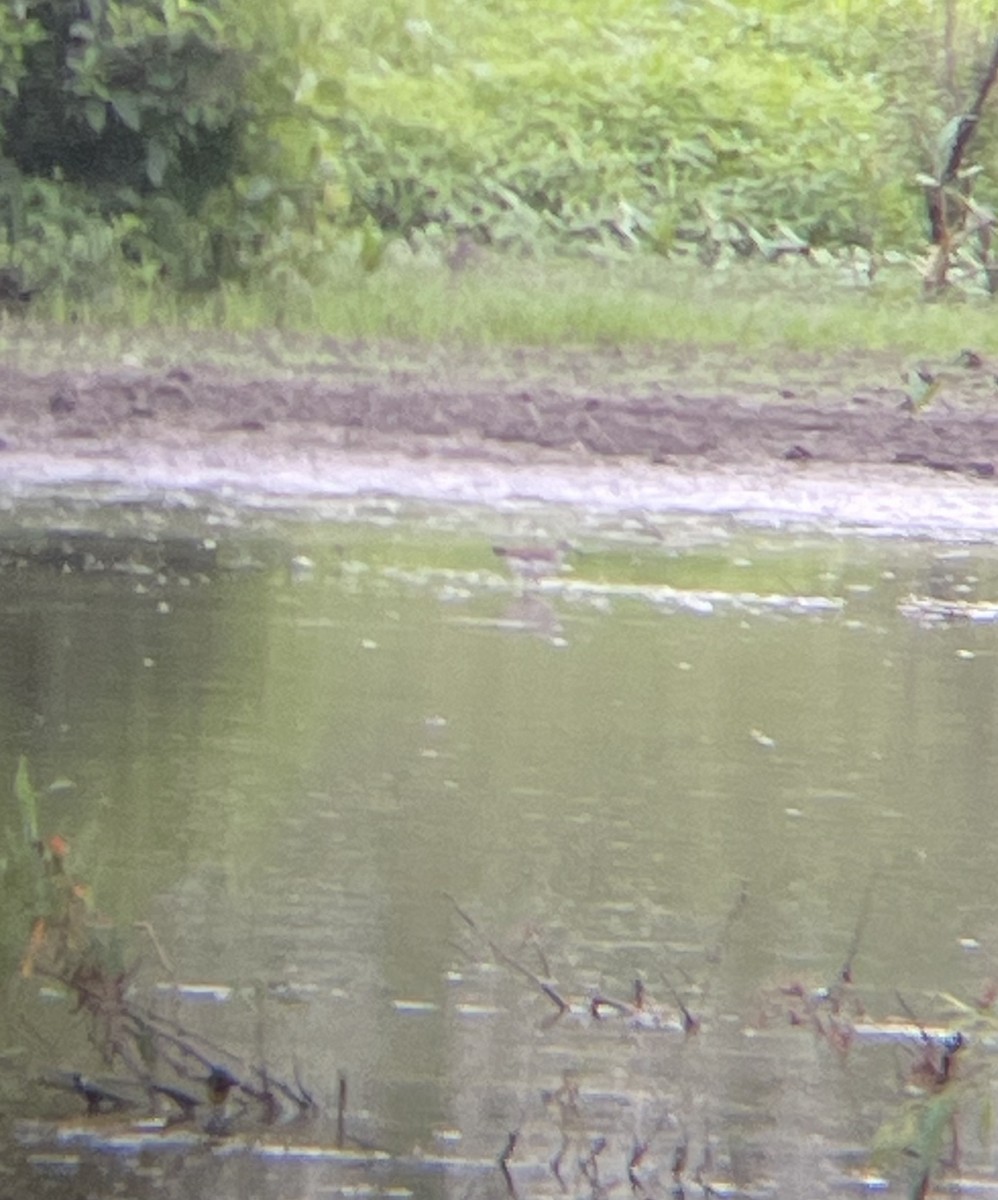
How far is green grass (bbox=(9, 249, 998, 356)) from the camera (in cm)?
1589

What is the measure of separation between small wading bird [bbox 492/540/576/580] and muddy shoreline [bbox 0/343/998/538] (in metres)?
1.32

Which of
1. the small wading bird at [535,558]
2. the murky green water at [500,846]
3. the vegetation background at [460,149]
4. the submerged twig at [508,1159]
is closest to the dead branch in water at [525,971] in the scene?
the murky green water at [500,846]

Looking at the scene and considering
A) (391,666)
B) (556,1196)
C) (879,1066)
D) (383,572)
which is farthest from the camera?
(383,572)

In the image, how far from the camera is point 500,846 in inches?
237

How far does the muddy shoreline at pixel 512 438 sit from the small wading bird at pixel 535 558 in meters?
1.32

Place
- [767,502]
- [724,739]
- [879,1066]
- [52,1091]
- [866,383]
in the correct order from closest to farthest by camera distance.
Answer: [52,1091] < [879,1066] < [724,739] < [767,502] < [866,383]

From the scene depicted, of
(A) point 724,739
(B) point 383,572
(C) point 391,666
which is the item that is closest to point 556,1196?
(A) point 724,739

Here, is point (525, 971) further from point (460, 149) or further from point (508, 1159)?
point (460, 149)

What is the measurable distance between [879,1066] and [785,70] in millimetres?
21711

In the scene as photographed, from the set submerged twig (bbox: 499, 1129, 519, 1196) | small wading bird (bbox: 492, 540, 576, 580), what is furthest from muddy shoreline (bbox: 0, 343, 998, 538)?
submerged twig (bbox: 499, 1129, 519, 1196)

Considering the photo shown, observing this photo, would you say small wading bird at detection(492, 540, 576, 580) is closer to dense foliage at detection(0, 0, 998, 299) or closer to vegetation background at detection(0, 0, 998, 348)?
vegetation background at detection(0, 0, 998, 348)

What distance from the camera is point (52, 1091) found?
4344 millimetres

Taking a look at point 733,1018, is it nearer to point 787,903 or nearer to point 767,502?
point 787,903

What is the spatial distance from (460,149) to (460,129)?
0.17 metres
